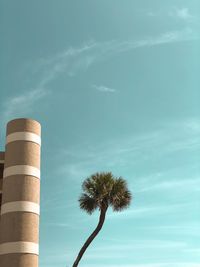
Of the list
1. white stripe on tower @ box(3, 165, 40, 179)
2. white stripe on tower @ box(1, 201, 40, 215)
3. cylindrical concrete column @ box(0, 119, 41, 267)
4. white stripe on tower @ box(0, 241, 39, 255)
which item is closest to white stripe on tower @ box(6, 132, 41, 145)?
cylindrical concrete column @ box(0, 119, 41, 267)

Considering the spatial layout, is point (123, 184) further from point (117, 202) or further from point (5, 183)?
point (5, 183)

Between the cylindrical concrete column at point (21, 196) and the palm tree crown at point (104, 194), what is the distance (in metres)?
5.61

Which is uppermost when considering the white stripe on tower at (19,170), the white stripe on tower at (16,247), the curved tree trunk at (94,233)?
the white stripe on tower at (19,170)

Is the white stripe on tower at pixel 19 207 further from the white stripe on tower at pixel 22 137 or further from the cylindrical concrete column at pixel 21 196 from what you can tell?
the white stripe on tower at pixel 22 137

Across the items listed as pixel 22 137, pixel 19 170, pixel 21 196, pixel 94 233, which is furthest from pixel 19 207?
pixel 94 233

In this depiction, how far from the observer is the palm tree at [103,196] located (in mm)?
49219

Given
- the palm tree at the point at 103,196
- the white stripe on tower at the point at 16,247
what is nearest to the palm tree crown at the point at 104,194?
the palm tree at the point at 103,196

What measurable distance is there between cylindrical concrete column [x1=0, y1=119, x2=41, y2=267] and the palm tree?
562 centimetres

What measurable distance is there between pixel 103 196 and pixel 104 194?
0.75 feet

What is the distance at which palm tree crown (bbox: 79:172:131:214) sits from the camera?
162ft

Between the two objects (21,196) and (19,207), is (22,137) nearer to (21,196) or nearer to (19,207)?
(21,196)

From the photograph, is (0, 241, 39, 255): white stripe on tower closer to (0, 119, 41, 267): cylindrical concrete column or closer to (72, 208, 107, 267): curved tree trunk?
(0, 119, 41, 267): cylindrical concrete column

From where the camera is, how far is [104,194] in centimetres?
4928

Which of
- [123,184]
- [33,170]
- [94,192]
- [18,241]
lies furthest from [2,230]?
[123,184]
